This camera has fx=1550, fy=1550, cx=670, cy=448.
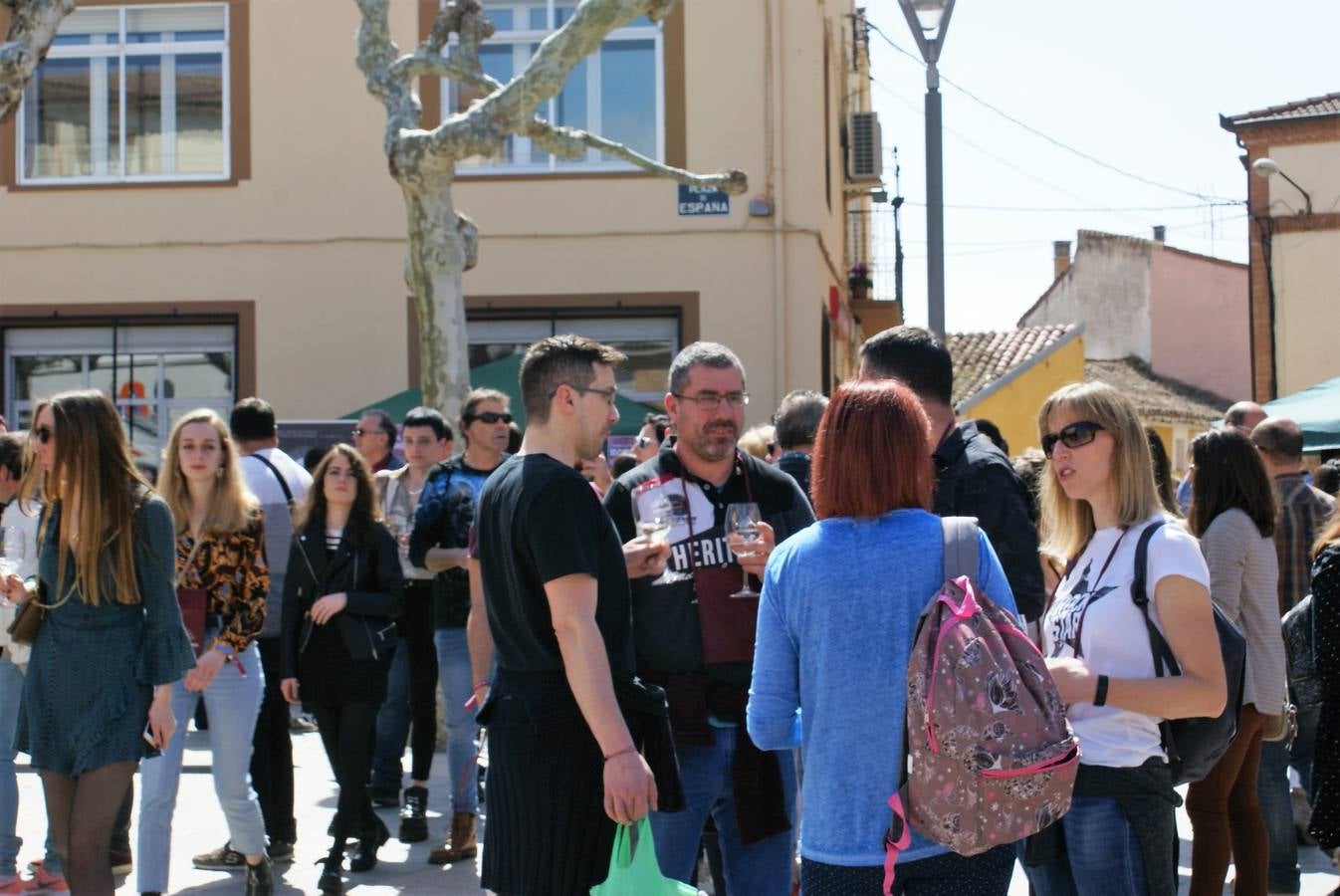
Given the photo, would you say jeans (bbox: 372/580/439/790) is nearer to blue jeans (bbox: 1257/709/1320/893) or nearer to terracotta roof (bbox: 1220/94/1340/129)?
blue jeans (bbox: 1257/709/1320/893)

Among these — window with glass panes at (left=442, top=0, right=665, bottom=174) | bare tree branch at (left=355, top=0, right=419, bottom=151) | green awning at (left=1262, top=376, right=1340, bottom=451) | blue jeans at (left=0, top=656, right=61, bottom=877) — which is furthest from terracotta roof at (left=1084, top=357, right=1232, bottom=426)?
blue jeans at (left=0, top=656, right=61, bottom=877)

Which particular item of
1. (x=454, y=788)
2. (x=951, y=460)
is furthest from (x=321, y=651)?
(x=951, y=460)

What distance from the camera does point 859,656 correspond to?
3418 millimetres

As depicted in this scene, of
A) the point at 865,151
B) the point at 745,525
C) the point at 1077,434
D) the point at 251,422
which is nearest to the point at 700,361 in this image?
the point at 745,525

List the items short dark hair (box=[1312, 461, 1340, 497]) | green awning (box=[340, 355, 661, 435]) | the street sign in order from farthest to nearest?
the street sign, green awning (box=[340, 355, 661, 435]), short dark hair (box=[1312, 461, 1340, 497])


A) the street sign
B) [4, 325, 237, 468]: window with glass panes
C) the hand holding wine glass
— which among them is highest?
the street sign

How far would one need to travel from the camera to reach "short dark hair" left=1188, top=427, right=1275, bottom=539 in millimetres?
5836

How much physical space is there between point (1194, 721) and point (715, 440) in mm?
1716

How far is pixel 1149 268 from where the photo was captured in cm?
4172

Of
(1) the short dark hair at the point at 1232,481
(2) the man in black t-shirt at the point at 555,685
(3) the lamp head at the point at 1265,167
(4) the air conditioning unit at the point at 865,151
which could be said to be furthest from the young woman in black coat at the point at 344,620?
(3) the lamp head at the point at 1265,167

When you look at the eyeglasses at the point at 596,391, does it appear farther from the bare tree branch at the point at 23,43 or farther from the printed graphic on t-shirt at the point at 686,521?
the bare tree branch at the point at 23,43

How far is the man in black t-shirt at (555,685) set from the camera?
156 inches

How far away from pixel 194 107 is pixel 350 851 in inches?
533

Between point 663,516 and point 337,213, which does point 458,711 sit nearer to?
point 663,516
